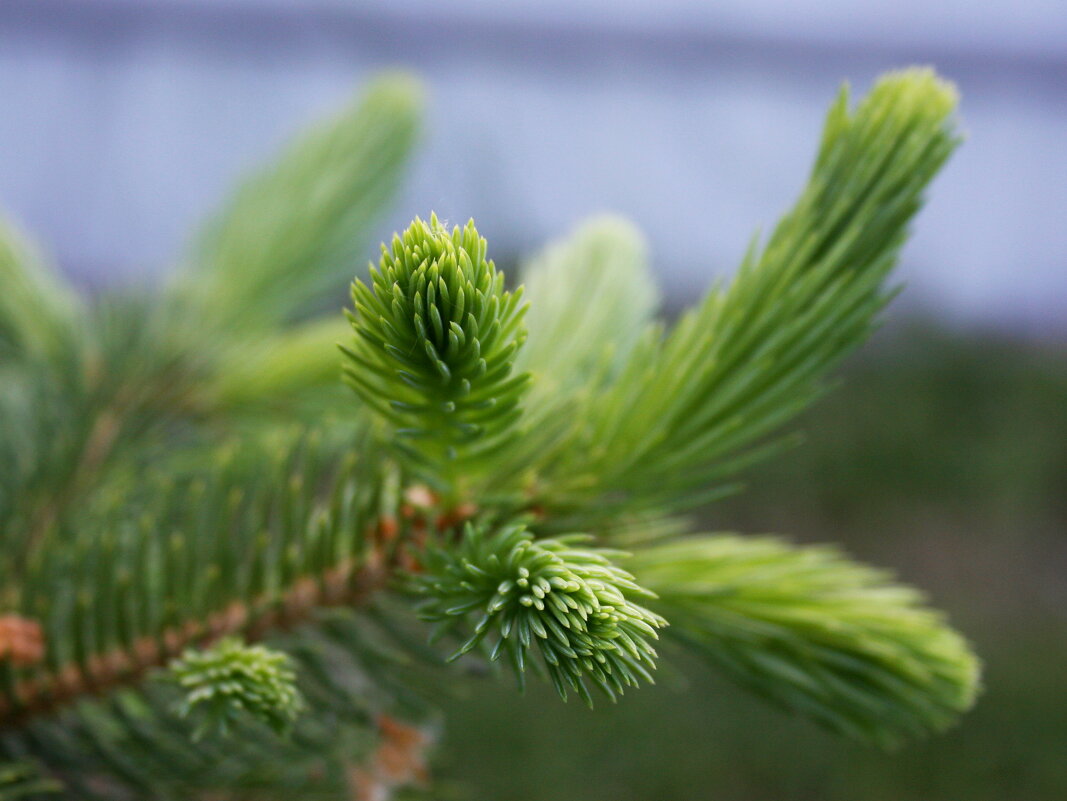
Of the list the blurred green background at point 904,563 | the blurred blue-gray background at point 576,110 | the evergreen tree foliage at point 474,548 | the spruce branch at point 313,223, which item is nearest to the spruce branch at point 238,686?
the evergreen tree foliage at point 474,548

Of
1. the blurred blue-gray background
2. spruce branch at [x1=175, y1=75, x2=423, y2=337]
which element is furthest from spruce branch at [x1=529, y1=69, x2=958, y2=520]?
the blurred blue-gray background

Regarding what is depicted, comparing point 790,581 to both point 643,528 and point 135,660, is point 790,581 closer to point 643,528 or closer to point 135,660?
point 643,528

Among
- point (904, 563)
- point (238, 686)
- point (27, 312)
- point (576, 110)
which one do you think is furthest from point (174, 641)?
point (576, 110)

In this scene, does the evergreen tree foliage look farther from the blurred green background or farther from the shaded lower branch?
the blurred green background

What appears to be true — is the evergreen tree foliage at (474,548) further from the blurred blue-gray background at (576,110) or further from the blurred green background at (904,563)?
the blurred blue-gray background at (576,110)

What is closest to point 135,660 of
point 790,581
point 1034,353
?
point 790,581

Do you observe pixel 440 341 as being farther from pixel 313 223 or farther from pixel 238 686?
pixel 313 223
